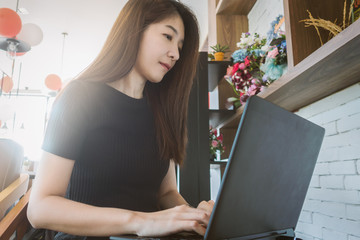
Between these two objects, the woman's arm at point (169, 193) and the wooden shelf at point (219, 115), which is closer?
the woman's arm at point (169, 193)

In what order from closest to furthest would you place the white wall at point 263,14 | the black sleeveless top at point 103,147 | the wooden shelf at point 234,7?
1. the black sleeveless top at point 103,147
2. the white wall at point 263,14
3. the wooden shelf at point 234,7

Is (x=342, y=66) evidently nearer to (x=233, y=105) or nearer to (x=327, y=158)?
(x=327, y=158)

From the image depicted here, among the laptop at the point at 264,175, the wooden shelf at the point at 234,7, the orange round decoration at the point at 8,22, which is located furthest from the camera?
the orange round decoration at the point at 8,22

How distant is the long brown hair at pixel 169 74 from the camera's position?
39.6 inches

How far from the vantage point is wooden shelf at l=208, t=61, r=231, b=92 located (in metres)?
2.07

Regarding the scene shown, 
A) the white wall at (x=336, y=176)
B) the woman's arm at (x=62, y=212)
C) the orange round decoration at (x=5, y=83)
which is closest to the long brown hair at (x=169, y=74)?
the woman's arm at (x=62, y=212)

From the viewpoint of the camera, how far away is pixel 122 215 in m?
0.64

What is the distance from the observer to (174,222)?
572mm

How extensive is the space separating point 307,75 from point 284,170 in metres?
0.61

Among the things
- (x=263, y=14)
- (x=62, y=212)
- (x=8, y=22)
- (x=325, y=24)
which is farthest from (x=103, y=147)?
(x=8, y=22)

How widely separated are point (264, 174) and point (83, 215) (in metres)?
0.41

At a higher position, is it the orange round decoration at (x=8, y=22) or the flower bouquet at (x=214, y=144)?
the orange round decoration at (x=8, y=22)

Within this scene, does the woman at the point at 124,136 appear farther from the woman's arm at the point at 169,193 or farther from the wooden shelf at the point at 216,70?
the wooden shelf at the point at 216,70

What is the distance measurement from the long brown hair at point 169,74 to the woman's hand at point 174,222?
0.46 m
